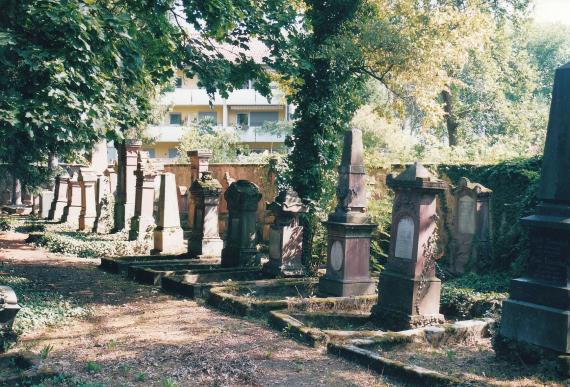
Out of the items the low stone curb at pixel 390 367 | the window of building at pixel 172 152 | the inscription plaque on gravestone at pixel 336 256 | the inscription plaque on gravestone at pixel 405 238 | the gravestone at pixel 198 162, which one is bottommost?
the low stone curb at pixel 390 367

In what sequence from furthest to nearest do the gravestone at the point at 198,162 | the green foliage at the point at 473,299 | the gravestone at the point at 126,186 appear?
the gravestone at the point at 198,162, the gravestone at the point at 126,186, the green foliage at the point at 473,299

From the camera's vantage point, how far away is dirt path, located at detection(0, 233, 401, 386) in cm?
618

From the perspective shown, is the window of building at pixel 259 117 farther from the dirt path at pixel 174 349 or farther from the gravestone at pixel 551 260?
the gravestone at pixel 551 260

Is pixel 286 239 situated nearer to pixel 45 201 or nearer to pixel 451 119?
pixel 451 119

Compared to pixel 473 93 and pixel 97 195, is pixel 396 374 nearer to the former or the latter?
pixel 97 195

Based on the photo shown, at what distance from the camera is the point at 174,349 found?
7.20 m

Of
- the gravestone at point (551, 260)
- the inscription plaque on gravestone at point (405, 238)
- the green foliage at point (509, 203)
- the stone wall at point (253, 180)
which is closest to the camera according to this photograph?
the gravestone at point (551, 260)

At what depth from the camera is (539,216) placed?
6.66 meters

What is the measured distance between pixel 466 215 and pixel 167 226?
7.56 metres

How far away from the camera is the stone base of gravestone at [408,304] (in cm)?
856

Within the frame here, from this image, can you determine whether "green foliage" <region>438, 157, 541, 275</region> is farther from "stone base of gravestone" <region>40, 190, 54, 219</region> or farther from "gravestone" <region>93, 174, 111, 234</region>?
"stone base of gravestone" <region>40, 190, 54, 219</region>

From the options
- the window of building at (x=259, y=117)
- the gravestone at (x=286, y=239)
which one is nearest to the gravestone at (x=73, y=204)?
the gravestone at (x=286, y=239)

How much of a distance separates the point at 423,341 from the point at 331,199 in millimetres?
7045

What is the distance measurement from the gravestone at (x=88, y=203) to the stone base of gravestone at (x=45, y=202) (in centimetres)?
734
